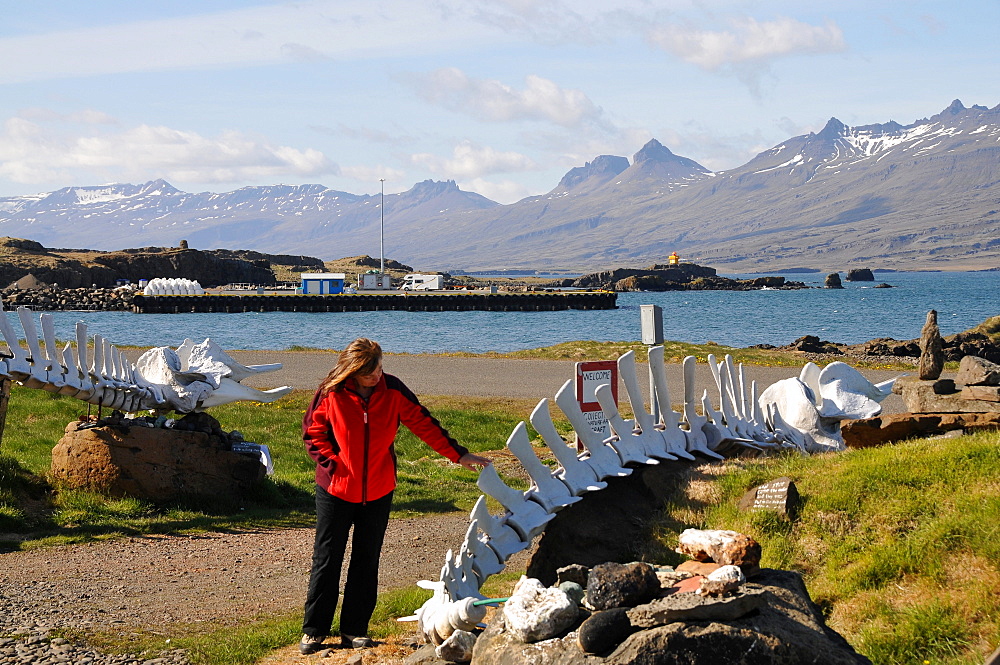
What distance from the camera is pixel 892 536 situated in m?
6.71

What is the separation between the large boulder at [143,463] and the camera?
11.6 m

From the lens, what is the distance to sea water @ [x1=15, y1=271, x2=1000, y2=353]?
2382 inches

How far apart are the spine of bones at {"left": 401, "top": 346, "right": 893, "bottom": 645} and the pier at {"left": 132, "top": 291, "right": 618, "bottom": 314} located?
8451 cm

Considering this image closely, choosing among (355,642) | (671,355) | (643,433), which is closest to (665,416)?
(643,433)

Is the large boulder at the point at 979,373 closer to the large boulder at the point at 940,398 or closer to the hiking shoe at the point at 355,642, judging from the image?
the large boulder at the point at 940,398

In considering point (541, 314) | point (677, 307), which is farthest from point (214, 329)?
point (677, 307)

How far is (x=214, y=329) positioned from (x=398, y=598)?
2567 inches

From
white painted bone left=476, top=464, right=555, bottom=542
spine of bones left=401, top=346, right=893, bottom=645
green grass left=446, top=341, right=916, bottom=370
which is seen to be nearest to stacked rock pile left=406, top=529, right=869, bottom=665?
spine of bones left=401, top=346, right=893, bottom=645

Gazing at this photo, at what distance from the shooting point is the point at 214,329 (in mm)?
70312

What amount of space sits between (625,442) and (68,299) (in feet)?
306

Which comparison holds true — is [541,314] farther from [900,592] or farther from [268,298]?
[900,592]

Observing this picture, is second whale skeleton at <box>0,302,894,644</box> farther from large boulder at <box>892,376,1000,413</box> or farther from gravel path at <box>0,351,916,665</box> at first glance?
gravel path at <box>0,351,916,665</box>

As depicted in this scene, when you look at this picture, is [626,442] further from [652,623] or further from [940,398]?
[940,398]

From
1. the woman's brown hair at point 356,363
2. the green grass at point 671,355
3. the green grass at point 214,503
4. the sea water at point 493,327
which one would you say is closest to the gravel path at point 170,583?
the green grass at point 214,503
